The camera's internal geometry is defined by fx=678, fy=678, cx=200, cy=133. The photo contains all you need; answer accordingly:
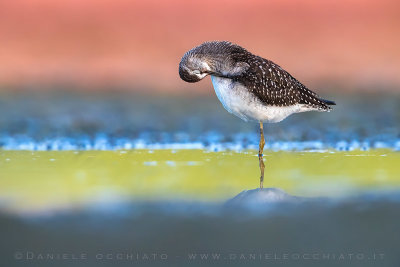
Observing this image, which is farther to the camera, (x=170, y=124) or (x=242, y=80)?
(x=170, y=124)

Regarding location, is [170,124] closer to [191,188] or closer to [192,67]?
[192,67]

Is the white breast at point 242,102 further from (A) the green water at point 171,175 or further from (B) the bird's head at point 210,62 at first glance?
(A) the green water at point 171,175

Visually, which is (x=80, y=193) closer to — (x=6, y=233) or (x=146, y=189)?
(x=146, y=189)

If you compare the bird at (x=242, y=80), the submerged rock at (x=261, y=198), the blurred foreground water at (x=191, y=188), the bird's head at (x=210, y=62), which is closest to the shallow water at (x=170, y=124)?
the blurred foreground water at (x=191, y=188)

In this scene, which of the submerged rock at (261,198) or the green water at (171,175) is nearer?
the submerged rock at (261,198)

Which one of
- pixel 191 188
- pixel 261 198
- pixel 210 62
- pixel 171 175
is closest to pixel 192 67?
pixel 210 62

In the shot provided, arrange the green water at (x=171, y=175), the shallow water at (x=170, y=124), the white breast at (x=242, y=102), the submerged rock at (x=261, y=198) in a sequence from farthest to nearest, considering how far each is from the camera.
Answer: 1. the shallow water at (x=170, y=124)
2. the white breast at (x=242, y=102)
3. the green water at (x=171, y=175)
4. the submerged rock at (x=261, y=198)

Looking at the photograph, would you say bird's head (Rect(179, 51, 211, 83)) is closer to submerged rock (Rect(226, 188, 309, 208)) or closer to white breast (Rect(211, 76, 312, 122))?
white breast (Rect(211, 76, 312, 122))

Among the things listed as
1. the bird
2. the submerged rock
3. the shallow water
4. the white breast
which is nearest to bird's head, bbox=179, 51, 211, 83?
the bird
